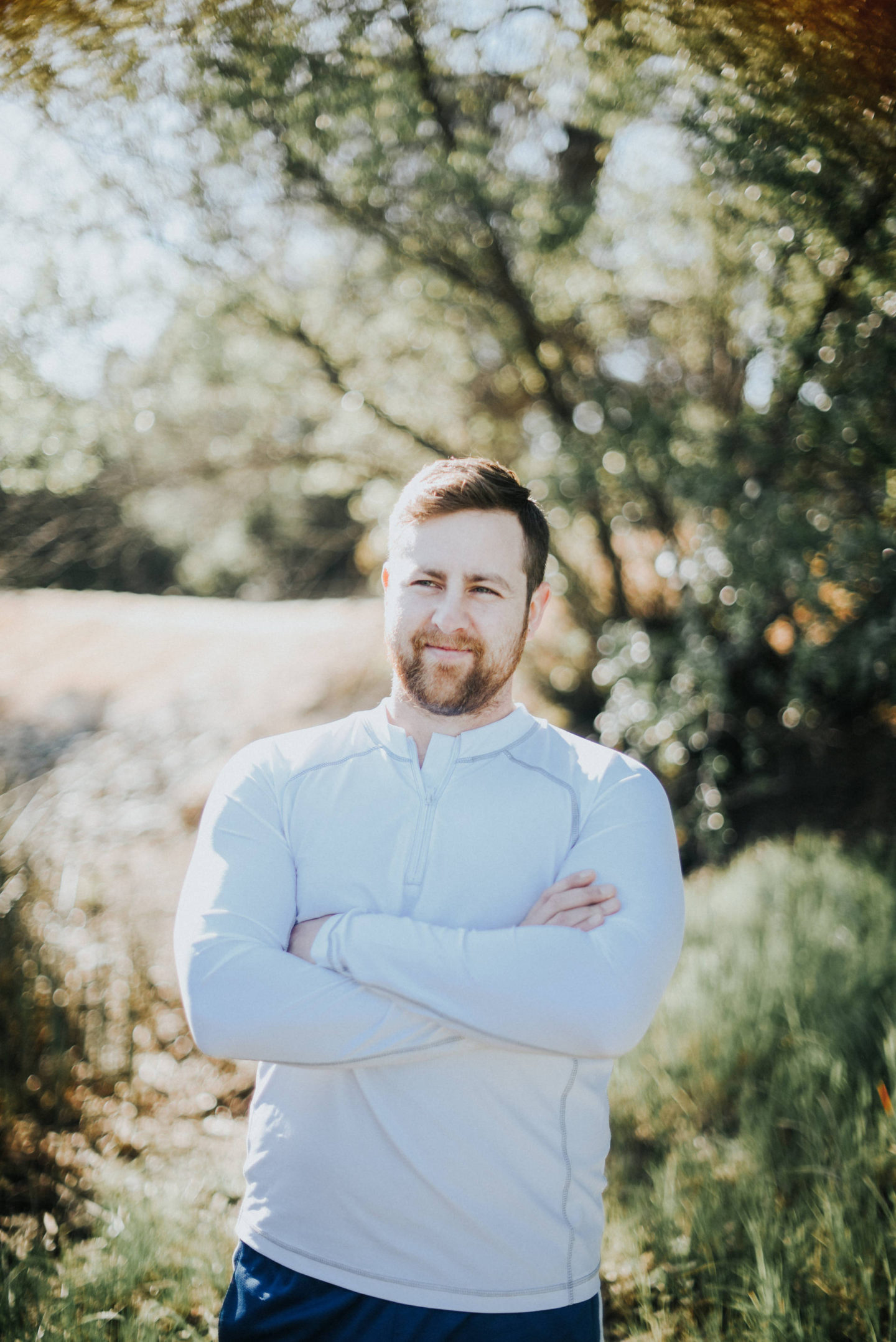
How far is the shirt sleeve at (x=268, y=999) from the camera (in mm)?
1436

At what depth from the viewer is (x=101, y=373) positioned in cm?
323

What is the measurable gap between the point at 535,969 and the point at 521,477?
3818 millimetres

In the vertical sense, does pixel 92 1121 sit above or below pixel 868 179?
below

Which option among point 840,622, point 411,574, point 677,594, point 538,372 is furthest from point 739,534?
point 411,574

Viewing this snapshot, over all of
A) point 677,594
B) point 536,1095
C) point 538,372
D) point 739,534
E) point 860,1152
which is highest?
point 538,372

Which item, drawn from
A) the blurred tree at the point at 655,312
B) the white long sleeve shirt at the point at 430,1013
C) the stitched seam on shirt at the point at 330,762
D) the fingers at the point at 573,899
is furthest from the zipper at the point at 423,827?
the blurred tree at the point at 655,312

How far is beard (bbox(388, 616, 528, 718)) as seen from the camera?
5.72ft

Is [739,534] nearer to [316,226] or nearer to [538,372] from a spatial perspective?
[538,372]

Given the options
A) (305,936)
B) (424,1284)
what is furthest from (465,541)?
(424,1284)

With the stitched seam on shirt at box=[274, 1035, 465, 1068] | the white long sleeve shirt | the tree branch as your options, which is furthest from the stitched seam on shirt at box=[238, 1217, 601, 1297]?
the tree branch

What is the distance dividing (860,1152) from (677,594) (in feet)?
9.69

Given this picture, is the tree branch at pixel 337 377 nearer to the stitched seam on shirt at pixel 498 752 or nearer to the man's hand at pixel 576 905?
the stitched seam on shirt at pixel 498 752

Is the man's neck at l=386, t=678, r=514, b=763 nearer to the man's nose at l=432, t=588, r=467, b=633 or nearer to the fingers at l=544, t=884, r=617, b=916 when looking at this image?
the man's nose at l=432, t=588, r=467, b=633

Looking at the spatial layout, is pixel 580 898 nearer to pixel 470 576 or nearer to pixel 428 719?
pixel 428 719
